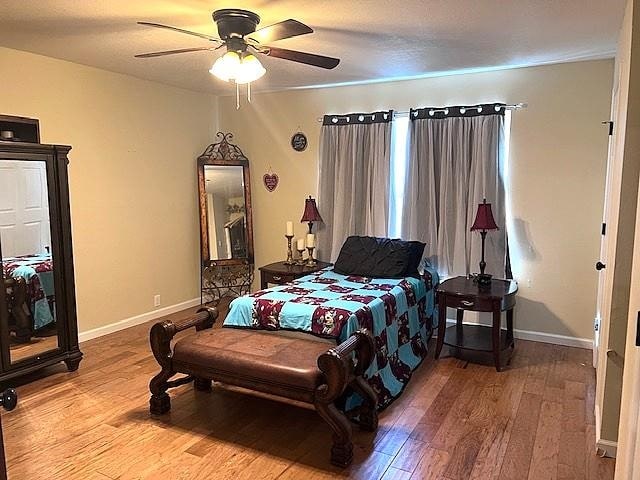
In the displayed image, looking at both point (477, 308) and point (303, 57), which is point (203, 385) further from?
point (303, 57)

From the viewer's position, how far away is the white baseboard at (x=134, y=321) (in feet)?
14.3

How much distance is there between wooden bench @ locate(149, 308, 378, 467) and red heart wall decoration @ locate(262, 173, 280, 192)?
92.6 inches

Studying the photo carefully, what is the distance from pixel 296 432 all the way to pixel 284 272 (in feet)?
6.43

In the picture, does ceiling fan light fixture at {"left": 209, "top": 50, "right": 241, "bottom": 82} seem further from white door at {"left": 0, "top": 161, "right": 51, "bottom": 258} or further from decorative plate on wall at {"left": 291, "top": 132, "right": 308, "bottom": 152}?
decorative plate on wall at {"left": 291, "top": 132, "right": 308, "bottom": 152}

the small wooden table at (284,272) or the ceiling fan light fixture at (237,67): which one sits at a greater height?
the ceiling fan light fixture at (237,67)

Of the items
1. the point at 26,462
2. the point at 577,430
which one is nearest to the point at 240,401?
the point at 26,462

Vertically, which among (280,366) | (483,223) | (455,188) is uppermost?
(455,188)

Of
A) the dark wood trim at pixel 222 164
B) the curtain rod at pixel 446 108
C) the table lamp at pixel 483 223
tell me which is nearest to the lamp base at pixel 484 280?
the table lamp at pixel 483 223

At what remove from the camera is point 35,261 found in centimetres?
335

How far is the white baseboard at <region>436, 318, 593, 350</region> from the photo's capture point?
4078mm

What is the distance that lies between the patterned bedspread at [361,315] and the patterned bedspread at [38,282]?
4.13ft

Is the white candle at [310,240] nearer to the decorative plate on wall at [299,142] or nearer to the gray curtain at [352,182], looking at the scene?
the gray curtain at [352,182]

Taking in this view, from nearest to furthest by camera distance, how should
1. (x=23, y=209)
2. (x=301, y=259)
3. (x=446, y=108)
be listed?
(x=23, y=209), (x=446, y=108), (x=301, y=259)

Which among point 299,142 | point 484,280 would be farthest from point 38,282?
point 484,280
